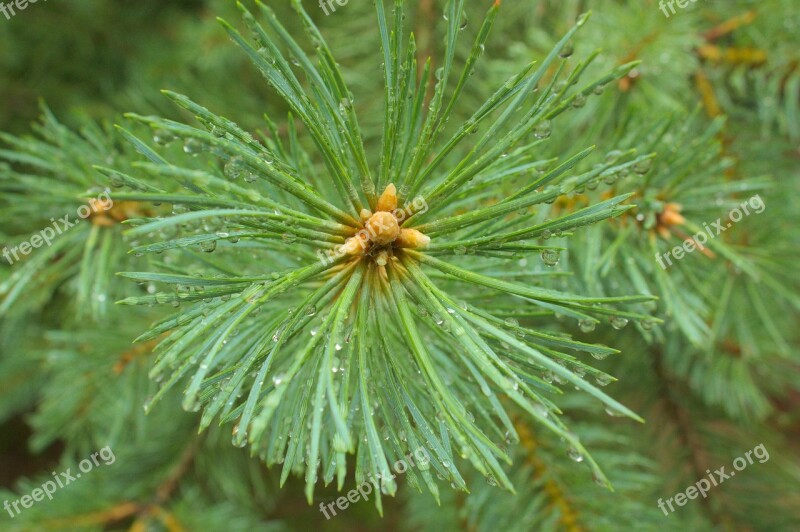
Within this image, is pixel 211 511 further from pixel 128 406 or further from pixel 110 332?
pixel 110 332

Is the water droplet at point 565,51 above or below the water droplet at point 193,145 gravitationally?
below

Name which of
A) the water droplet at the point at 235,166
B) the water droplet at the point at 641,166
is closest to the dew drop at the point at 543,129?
the water droplet at the point at 641,166

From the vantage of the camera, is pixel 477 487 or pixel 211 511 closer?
pixel 477 487

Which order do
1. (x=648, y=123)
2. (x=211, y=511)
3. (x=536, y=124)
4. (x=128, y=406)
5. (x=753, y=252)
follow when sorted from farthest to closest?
(x=211, y=511) → (x=128, y=406) → (x=753, y=252) → (x=648, y=123) → (x=536, y=124)

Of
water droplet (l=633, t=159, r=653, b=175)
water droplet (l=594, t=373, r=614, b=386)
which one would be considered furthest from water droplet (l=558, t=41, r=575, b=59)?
water droplet (l=594, t=373, r=614, b=386)

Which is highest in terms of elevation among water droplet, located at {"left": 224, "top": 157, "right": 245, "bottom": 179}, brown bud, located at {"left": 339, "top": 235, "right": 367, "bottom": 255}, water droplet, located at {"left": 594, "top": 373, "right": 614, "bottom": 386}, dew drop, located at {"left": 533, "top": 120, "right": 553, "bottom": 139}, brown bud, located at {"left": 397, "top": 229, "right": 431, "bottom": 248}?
water droplet, located at {"left": 224, "top": 157, "right": 245, "bottom": 179}

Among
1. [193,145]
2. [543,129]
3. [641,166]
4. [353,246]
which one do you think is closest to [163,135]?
[193,145]

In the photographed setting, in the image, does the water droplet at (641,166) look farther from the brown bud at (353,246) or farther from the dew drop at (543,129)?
the brown bud at (353,246)

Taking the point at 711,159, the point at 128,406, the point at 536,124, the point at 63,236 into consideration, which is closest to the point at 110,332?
the point at 128,406

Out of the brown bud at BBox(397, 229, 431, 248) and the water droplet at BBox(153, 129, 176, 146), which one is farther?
the brown bud at BBox(397, 229, 431, 248)

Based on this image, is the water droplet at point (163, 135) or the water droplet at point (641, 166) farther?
the water droplet at point (641, 166)

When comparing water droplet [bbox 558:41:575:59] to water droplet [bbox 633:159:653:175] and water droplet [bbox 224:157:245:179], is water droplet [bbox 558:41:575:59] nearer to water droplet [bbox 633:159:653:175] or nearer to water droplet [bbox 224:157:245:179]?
water droplet [bbox 633:159:653:175]
